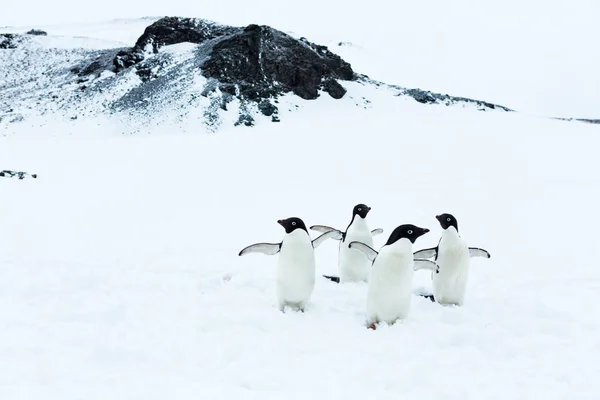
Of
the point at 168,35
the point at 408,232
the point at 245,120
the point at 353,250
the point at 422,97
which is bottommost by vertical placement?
the point at 353,250

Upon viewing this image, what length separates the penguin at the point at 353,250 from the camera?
5656 millimetres

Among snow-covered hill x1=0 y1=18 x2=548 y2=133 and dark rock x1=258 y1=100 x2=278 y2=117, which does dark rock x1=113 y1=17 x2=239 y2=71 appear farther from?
dark rock x1=258 y1=100 x2=278 y2=117

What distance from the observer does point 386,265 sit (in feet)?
15.1

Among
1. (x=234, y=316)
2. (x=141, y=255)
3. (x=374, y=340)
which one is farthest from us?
(x=141, y=255)

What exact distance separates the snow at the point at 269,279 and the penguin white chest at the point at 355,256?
20cm

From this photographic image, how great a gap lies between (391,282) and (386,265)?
0.55 feet

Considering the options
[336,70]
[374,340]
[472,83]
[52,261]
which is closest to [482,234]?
[374,340]

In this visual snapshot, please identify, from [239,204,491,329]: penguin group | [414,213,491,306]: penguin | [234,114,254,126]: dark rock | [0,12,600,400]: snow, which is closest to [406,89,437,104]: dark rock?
[234,114,254,126]: dark rock

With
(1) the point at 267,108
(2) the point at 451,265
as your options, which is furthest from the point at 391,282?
(1) the point at 267,108

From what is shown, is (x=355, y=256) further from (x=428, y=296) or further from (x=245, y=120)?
(x=245, y=120)

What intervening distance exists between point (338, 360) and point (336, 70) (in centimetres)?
2596

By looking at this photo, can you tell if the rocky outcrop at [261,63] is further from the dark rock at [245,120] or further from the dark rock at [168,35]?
the dark rock at [245,120]

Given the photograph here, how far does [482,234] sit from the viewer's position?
8594 millimetres

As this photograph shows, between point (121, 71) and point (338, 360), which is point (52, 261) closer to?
point (338, 360)
